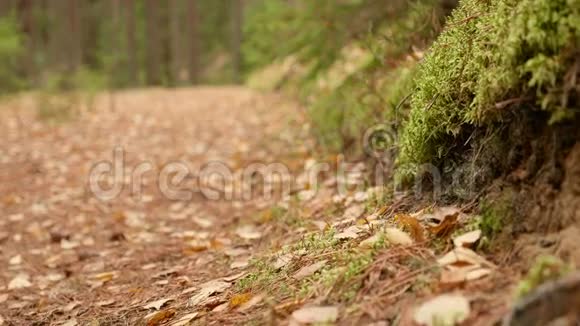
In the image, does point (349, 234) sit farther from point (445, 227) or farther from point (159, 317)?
point (159, 317)

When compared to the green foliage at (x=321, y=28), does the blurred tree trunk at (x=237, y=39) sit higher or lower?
higher

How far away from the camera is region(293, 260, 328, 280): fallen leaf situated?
2.14m

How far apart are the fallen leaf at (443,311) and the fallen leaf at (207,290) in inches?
41.2

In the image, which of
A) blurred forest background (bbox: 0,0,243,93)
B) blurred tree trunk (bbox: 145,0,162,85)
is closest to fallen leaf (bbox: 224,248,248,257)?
blurred forest background (bbox: 0,0,243,93)

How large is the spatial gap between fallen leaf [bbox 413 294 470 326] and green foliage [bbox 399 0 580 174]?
0.59 metres

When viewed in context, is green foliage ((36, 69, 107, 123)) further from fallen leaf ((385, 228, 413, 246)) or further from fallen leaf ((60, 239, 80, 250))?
fallen leaf ((385, 228, 413, 246))

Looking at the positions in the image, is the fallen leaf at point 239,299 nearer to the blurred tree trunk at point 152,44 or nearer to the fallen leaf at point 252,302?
the fallen leaf at point 252,302

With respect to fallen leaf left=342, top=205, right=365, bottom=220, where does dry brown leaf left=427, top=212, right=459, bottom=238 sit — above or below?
above

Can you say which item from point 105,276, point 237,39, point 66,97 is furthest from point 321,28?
point 237,39

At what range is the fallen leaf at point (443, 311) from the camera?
1.53 meters

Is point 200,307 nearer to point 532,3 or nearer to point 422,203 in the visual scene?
point 422,203

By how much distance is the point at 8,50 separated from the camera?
11.4 meters

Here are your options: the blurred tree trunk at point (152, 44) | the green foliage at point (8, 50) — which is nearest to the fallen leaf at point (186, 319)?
the green foliage at point (8, 50)

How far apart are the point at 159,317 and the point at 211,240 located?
1.23 m
